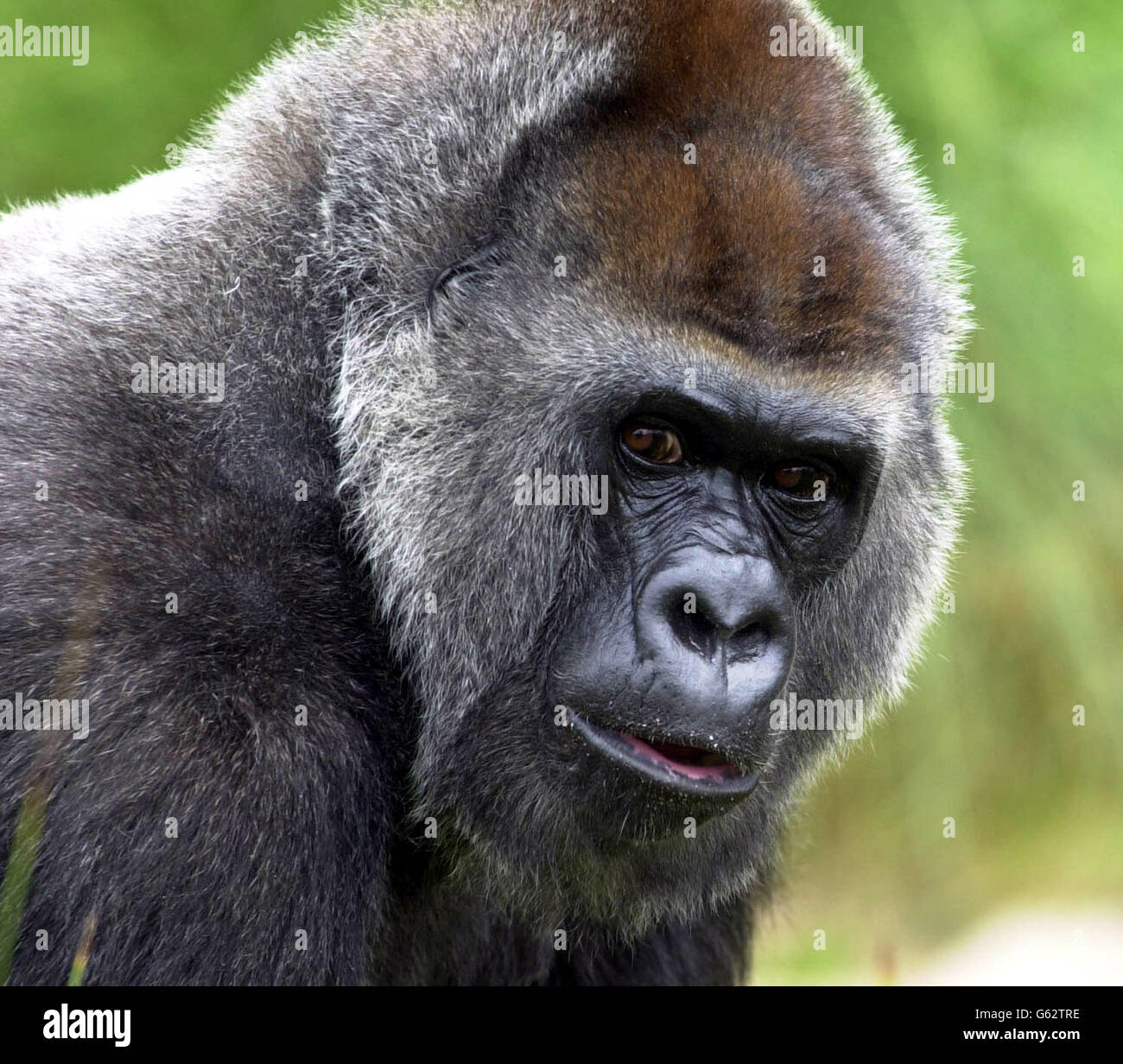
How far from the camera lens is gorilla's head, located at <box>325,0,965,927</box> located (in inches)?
146

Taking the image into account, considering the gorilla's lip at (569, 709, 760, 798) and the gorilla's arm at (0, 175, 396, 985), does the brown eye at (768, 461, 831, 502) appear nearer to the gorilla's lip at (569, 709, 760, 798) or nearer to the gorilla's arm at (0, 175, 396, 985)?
the gorilla's lip at (569, 709, 760, 798)

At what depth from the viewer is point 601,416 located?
12.5 feet

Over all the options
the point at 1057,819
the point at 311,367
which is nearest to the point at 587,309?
the point at 311,367

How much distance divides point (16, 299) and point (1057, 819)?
274 inches

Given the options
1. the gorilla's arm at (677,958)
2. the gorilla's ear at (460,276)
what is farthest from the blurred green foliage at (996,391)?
the gorilla's ear at (460,276)

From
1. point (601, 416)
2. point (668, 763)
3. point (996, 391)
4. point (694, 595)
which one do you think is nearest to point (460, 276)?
point (601, 416)

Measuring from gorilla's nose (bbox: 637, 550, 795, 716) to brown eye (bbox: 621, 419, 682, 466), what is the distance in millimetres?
314

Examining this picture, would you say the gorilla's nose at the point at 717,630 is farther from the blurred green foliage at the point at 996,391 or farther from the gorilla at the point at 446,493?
the blurred green foliage at the point at 996,391

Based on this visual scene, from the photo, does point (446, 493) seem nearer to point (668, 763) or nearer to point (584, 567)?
point (584, 567)

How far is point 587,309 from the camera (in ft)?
12.5

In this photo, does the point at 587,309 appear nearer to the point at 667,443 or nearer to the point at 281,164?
the point at 667,443

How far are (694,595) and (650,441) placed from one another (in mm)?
478

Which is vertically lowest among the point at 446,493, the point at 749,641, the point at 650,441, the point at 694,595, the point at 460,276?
the point at 749,641
